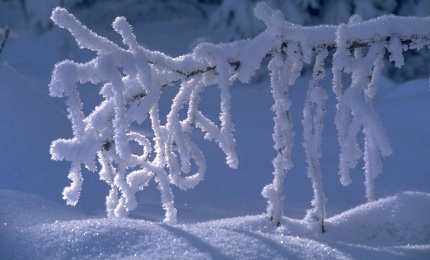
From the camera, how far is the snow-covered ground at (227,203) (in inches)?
68.1

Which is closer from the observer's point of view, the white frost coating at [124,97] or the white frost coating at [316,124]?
the white frost coating at [124,97]

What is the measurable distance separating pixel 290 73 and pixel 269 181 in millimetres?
1921

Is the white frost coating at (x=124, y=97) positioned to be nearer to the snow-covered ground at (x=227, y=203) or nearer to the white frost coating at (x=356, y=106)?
the snow-covered ground at (x=227, y=203)

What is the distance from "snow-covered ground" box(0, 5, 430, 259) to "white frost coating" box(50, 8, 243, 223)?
0.20 m

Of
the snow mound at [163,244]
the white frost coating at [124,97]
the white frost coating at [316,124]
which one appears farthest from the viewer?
the white frost coating at [316,124]

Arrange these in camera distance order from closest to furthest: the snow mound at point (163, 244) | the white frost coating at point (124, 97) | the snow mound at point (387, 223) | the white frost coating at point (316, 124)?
1. the snow mound at point (163, 244)
2. the white frost coating at point (124, 97)
3. the white frost coating at point (316, 124)
4. the snow mound at point (387, 223)

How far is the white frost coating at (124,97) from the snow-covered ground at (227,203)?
197 millimetres

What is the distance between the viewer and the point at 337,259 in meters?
1.70

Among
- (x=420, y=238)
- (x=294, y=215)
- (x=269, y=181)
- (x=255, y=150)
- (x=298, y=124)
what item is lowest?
(x=420, y=238)

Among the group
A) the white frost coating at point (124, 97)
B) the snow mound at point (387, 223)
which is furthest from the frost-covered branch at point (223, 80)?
the snow mound at point (387, 223)

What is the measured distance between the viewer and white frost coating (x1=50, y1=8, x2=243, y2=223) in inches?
74.7

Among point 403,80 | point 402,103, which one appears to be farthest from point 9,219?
point 403,80

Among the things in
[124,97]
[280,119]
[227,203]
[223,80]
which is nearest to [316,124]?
[280,119]

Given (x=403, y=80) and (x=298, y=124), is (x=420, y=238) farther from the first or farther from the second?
(x=403, y=80)
